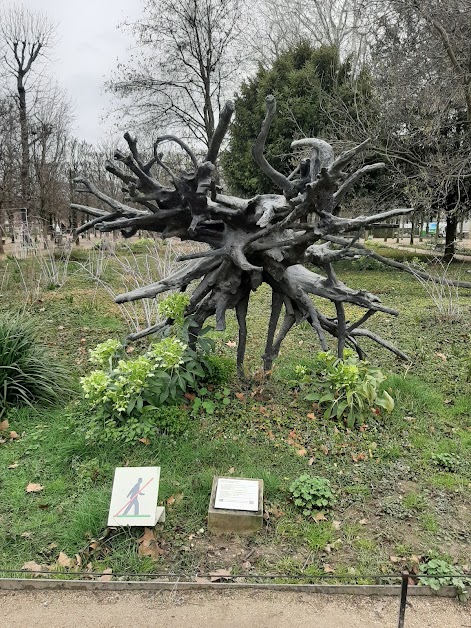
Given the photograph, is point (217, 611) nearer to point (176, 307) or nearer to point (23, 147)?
point (176, 307)

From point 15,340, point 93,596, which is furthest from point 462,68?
point 93,596

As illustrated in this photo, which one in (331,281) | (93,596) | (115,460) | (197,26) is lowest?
(93,596)

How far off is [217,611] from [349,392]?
6.49 ft

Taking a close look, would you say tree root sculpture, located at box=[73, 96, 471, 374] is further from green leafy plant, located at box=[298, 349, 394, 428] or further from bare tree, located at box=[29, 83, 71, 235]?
bare tree, located at box=[29, 83, 71, 235]

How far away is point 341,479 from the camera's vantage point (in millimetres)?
3240

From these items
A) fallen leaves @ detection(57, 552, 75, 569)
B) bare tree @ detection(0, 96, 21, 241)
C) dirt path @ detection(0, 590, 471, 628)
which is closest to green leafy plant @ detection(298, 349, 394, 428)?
dirt path @ detection(0, 590, 471, 628)

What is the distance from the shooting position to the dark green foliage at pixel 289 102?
1267cm

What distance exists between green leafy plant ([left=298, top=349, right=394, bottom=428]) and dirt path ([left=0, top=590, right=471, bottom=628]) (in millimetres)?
1541

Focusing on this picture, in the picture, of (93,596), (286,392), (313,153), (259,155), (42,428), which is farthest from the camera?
(286,392)

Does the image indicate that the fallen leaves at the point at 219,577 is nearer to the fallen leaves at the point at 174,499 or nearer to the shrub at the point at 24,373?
the fallen leaves at the point at 174,499

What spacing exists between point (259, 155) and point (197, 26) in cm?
1646

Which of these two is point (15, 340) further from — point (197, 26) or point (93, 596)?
point (197, 26)

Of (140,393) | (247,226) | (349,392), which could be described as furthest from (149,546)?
(247,226)

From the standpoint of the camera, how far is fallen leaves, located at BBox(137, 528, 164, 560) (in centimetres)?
264
